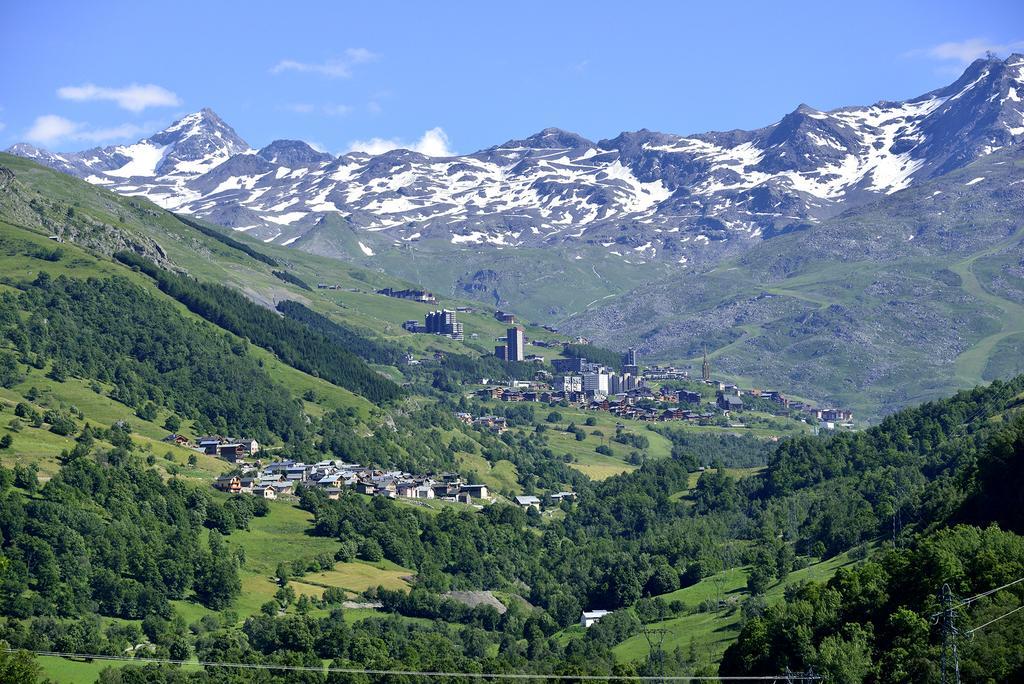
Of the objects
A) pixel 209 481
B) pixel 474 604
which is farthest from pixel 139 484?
pixel 474 604

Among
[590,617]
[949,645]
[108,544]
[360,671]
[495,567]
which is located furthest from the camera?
[495,567]

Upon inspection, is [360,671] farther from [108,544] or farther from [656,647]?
[108,544]

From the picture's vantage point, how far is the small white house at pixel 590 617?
146875mm

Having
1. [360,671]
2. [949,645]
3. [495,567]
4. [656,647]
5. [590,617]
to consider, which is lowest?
[590,617]

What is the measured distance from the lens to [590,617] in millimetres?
149125

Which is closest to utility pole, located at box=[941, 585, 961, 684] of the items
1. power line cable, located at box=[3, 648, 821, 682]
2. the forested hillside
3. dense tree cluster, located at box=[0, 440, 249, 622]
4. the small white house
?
the forested hillside

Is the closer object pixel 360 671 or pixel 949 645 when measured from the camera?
pixel 949 645

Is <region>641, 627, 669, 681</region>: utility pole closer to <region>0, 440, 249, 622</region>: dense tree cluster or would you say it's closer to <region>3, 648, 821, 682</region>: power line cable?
<region>3, 648, 821, 682</region>: power line cable

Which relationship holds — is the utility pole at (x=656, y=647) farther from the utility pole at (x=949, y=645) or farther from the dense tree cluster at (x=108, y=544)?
the dense tree cluster at (x=108, y=544)

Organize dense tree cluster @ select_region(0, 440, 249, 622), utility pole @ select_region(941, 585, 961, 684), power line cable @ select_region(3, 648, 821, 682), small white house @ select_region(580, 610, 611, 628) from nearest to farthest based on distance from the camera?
utility pole @ select_region(941, 585, 961, 684)
power line cable @ select_region(3, 648, 821, 682)
dense tree cluster @ select_region(0, 440, 249, 622)
small white house @ select_region(580, 610, 611, 628)

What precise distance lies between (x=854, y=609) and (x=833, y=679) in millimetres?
15975

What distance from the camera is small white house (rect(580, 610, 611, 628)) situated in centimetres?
14688

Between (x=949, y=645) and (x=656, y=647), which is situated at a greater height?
(x=949, y=645)

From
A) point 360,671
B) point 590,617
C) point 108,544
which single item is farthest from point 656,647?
point 108,544
